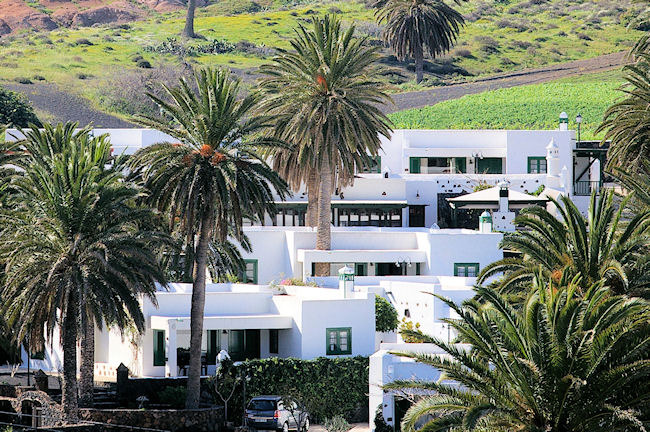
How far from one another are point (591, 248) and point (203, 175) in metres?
14.1

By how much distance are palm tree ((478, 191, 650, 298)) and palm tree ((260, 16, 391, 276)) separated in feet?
68.5

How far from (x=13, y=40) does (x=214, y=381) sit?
131398 millimetres

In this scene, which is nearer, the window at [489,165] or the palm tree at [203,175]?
the palm tree at [203,175]

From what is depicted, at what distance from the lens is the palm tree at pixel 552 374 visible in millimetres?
31016

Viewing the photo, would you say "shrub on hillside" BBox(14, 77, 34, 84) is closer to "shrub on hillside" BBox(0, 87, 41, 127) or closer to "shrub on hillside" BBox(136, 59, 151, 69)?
"shrub on hillside" BBox(136, 59, 151, 69)

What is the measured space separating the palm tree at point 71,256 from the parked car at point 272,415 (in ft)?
14.9

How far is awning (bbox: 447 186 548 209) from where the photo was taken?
7256 cm

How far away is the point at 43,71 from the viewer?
146750mm

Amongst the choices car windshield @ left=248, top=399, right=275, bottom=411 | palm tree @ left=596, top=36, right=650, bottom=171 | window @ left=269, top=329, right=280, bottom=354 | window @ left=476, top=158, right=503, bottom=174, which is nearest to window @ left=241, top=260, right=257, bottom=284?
window @ left=269, top=329, right=280, bottom=354

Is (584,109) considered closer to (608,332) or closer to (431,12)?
(431,12)

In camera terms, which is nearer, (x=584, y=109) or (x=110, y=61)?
(x=584, y=109)

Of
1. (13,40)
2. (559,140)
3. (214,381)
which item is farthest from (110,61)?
Result: (214,381)

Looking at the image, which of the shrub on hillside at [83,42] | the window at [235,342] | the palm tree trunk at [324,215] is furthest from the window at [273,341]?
the shrub on hillside at [83,42]

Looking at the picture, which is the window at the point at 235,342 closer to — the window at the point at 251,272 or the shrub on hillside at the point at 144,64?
the window at the point at 251,272
